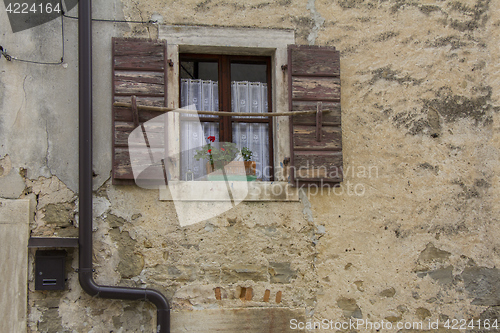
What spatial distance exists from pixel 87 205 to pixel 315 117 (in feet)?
6.39

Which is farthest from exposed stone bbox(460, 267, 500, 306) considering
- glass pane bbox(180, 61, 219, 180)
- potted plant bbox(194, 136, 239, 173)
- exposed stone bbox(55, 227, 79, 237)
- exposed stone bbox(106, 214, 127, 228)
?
exposed stone bbox(55, 227, 79, 237)

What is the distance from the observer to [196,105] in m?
3.76

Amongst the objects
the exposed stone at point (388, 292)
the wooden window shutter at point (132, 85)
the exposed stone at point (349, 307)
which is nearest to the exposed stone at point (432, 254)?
the exposed stone at point (388, 292)

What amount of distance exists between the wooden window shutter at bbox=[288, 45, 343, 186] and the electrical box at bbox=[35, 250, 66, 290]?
1918 millimetres

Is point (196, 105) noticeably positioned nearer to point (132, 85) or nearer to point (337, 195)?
point (132, 85)

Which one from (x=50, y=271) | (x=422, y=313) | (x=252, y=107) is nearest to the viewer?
(x=50, y=271)

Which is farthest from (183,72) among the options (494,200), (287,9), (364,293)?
(494,200)

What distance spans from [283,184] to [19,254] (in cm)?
211

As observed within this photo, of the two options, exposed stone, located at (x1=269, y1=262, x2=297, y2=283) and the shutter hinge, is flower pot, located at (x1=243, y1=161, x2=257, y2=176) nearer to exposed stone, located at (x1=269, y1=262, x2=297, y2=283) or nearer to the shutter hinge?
the shutter hinge

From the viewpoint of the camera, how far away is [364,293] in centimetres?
353

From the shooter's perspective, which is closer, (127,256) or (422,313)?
(127,256)

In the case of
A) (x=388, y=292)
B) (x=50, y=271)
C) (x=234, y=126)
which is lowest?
(x=388, y=292)

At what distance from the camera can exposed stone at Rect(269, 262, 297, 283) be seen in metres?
3.49

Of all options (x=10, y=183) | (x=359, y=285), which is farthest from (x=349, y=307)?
(x=10, y=183)
